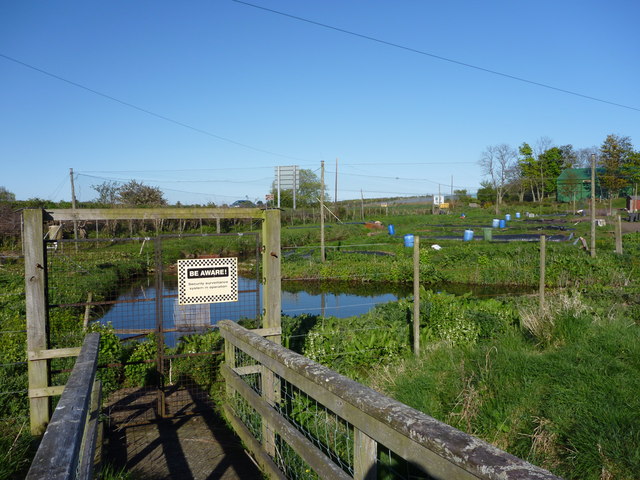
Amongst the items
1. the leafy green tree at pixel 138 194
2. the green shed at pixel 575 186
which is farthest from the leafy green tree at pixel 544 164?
the leafy green tree at pixel 138 194

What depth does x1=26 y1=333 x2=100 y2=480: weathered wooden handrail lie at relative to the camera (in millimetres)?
1371

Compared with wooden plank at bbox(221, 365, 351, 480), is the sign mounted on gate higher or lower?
higher

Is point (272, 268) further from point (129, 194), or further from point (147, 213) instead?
point (129, 194)

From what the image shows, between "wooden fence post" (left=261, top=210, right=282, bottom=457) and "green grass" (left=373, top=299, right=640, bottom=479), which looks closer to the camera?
"green grass" (left=373, top=299, right=640, bottom=479)

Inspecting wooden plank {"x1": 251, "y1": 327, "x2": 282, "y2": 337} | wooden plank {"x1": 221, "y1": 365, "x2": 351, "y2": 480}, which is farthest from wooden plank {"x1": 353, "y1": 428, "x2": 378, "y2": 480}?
wooden plank {"x1": 251, "y1": 327, "x2": 282, "y2": 337}

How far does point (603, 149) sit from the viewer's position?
67.4m

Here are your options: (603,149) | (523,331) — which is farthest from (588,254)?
(603,149)

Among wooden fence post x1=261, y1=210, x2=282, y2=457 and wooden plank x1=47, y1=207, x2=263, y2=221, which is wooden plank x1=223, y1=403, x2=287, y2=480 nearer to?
wooden fence post x1=261, y1=210, x2=282, y2=457

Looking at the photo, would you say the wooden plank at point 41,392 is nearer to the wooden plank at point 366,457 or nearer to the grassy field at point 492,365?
the grassy field at point 492,365

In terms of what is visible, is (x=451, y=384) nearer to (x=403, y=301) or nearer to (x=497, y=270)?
(x=403, y=301)

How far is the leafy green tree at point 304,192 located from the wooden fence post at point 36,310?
214 ft

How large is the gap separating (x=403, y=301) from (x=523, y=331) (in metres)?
3.19

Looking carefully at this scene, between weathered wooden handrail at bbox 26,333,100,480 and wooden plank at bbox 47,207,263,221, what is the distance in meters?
3.25

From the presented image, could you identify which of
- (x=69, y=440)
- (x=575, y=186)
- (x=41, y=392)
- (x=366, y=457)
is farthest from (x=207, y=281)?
(x=575, y=186)
